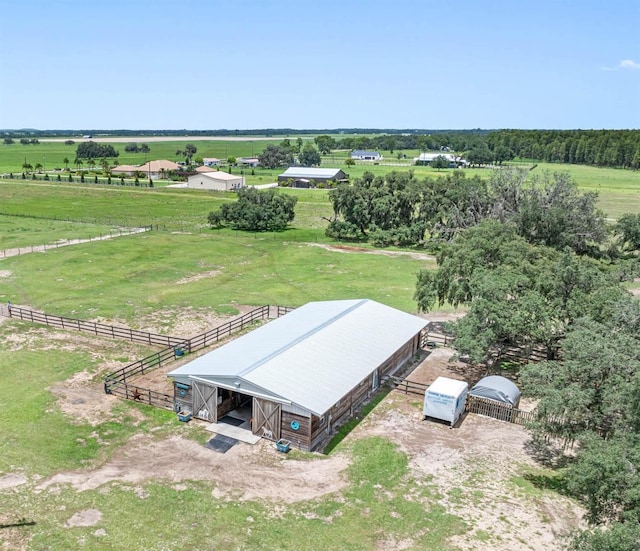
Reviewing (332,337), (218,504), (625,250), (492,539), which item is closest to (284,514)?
(218,504)


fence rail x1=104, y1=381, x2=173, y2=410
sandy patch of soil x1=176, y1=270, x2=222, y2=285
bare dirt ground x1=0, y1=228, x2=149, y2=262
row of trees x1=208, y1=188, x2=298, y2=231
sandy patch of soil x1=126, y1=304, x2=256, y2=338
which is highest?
row of trees x1=208, y1=188, x2=298, y2=231

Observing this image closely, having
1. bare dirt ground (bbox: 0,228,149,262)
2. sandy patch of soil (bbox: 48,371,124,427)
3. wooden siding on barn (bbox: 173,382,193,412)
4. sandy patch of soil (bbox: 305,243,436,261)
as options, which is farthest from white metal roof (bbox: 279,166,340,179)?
wooden siding on barn (bbox: 173,382,193,412)

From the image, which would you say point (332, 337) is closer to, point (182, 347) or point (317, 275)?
point (182, 347)

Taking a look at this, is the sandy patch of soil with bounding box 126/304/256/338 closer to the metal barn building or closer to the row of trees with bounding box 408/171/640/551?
the metal barn building

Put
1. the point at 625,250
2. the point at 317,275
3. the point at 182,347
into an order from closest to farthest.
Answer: the point at 182,347 < the point at 317,275 < the point at 625,250

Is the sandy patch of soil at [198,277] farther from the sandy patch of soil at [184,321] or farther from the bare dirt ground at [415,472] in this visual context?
the bare dirt ground at [415,472]

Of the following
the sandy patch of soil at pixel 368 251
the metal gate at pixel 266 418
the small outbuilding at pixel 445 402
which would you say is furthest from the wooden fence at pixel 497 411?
the sandy patch of soil at pixel 368 251

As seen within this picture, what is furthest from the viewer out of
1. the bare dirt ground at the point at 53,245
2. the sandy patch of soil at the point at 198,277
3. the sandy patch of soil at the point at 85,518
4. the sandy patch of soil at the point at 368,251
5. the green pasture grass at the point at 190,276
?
the sandy patch of soil at the point at 368,251
